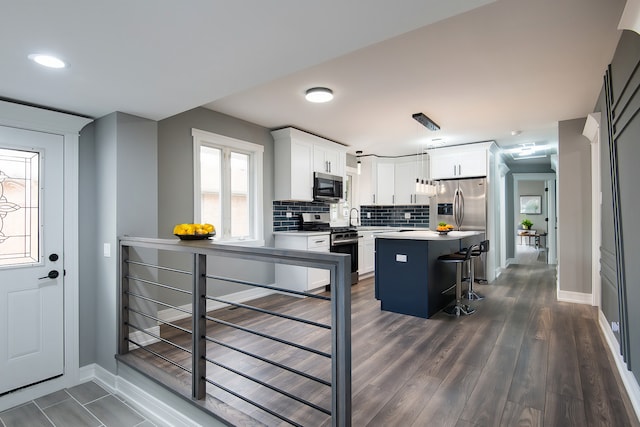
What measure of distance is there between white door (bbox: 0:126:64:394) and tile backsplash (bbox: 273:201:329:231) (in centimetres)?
271

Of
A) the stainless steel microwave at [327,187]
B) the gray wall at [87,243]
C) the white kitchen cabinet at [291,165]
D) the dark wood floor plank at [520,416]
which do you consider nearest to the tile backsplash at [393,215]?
the stainless steel microwave at [327,187]

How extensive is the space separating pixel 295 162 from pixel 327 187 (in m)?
0.81

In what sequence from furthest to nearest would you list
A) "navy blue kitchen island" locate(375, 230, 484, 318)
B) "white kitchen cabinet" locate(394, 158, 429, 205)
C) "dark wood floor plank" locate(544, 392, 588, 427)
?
"white kitchen cabinet" locate(394, 158, 429, 205), "navy blue kitchen island" locate(375, 230, 484, 318), "dark wood floor plank" locate(544, 392, 588, 427)

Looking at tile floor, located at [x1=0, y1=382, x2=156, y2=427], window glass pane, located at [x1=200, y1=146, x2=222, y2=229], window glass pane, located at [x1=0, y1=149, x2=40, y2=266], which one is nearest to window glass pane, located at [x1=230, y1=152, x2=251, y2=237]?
window glass pane, located at [x1=200, y1=146, x2=222, y2=229]

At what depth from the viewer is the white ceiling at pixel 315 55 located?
1490mm

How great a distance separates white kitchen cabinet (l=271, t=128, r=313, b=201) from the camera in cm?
472

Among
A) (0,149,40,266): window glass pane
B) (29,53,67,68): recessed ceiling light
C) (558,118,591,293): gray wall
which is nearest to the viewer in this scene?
(29,53,67,68): recessed ceiling light

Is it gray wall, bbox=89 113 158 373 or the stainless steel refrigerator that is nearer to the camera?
gray wall, bbox=89 113 158 373

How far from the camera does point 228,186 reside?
Result: 4.31 metres

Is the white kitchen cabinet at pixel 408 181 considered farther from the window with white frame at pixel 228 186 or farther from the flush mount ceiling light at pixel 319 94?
the flush mount ceiling light at pixel 319 94

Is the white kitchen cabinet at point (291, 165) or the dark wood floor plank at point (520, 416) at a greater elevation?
the white kitchen cabinet at point (291, 165)

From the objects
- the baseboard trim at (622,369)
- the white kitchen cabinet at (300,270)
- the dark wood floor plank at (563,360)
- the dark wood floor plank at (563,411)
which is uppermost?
the white kitchen cabinet at (300,270)

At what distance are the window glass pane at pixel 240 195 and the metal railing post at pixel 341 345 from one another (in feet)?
10.5

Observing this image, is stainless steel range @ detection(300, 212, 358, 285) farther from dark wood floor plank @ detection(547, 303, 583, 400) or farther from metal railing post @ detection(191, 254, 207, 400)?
metal railing post @ detection(191, 254, 207, 400)
